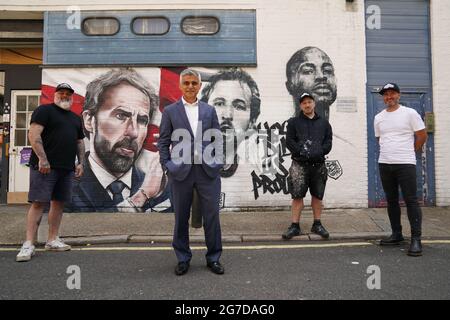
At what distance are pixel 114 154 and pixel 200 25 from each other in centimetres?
304

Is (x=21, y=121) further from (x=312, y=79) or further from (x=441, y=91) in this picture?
(x=441, y=91)

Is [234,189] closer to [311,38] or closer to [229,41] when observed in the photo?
[229,41]

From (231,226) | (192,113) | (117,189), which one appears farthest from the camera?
(117,189)

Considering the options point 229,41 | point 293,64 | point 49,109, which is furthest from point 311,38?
point 49,109

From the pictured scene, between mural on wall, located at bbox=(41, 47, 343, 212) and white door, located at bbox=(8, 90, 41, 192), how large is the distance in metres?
1.32

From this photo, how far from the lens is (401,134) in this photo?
4535 mm

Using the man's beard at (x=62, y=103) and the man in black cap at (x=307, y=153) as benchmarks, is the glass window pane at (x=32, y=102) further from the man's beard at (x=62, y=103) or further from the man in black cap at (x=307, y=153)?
the man in black cap at (x=307, y=153)

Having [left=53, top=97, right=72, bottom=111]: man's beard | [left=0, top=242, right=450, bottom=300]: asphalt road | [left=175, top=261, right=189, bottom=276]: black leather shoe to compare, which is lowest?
[left=0, top=242, right=450, bottom=300]: asphalt road

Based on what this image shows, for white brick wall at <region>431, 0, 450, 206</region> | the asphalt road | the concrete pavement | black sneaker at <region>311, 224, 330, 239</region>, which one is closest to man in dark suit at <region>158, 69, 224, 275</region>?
the asphalt road

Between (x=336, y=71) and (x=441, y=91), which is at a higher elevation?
(x=336, y=71)

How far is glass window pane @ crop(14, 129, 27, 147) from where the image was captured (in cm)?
823

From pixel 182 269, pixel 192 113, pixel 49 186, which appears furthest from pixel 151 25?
pixel 182 269

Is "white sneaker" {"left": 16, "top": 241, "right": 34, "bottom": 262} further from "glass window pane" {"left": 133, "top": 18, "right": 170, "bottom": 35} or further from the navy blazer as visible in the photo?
"glass window pane" {"left": 133, "top": 18, "right": 170, "bottom": 35}

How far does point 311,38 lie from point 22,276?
635 cm
